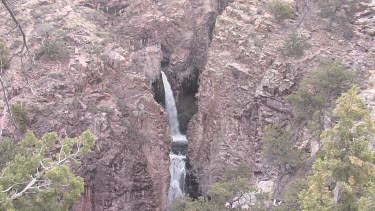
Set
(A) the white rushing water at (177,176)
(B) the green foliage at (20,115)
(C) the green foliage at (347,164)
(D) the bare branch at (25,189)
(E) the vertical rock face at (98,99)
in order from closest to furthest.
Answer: (D) the bare branch at (25,189)
(C) the green foliage at (347,164)
(B) the green foliage at (20,115)
(E) the vertical rock face at (98,99)
(A) the white rushing water at (177,176)

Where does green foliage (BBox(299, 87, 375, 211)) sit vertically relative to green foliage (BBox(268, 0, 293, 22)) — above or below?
below

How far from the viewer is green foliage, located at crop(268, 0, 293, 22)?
28573 millimetres

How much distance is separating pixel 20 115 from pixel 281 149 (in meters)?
14.0

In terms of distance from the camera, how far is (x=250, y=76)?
1064 inches

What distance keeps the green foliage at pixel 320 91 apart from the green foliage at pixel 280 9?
274 inches

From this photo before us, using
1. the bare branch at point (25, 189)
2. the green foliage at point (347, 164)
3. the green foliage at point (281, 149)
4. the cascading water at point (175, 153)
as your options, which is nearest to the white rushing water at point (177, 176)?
the cascading water at point (175, 153)

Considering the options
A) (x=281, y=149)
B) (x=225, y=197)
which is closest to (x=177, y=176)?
(x=225, y=197)

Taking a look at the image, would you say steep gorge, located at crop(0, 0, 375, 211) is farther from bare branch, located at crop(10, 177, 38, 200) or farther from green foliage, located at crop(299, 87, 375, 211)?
bare branch, located at crop(10, 177, 38, 200)

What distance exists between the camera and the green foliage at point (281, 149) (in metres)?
20.6

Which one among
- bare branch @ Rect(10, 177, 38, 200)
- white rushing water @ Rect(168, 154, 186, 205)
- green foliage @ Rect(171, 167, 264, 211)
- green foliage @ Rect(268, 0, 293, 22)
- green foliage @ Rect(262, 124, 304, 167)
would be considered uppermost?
green foliage @ Rect(268, 0, 293, 22)

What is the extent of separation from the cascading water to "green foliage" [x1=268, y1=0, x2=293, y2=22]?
11376 mm

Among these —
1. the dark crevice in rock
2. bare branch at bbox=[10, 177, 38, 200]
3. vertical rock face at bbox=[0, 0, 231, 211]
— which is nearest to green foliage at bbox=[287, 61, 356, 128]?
vertical rock face at bbox=[0, 0, 231, 211]

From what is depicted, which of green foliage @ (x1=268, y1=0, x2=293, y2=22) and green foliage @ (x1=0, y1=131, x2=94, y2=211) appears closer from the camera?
green foliage @ (x1=0, y1=131, x2=94, y2=211)

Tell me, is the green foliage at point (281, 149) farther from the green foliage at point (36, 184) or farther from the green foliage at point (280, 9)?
the green foliage at point (36, 184)
